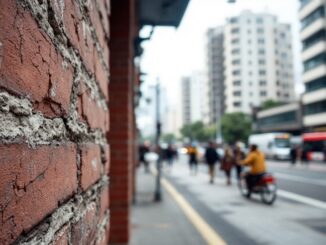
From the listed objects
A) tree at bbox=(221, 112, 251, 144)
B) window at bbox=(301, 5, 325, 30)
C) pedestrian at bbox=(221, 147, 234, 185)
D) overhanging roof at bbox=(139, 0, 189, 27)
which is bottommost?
pedestrian at bbox=(221, 147, 234, 185)

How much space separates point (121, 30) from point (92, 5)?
4.10 meters

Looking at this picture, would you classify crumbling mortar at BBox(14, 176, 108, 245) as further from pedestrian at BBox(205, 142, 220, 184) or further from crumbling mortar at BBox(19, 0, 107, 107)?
pedestrian at BBox(205, 142, 220, 184)

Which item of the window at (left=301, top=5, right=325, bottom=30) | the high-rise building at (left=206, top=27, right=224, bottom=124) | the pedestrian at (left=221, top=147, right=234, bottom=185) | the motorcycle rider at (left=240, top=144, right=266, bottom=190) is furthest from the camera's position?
the high-rise building at (left=206, top=27, right=224, bottom=124)

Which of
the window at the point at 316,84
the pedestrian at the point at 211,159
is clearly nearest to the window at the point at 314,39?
the window at the point at 316,84

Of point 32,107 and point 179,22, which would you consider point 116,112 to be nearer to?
point 179,22

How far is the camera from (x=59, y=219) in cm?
96

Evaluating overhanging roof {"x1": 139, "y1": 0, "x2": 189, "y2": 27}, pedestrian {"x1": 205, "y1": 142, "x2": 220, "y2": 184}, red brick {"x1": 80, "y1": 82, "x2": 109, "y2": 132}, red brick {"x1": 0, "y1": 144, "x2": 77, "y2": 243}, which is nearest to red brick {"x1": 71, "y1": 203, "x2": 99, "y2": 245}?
red brick {"x1": 0, "y1": 144, "x2": 77, "y2": 243}

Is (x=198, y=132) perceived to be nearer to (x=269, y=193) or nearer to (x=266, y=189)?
(x=266, y=189)

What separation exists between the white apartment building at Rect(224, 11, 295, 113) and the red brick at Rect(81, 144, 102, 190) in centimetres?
10219

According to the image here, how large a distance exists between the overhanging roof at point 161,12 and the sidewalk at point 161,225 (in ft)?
10.8

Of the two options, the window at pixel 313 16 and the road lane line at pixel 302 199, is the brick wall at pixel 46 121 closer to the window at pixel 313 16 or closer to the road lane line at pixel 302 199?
the road lane line at pixel 302 199

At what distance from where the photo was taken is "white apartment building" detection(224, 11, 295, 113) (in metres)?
103

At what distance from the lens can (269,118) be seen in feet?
242

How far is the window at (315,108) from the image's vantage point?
50688 millimetres
